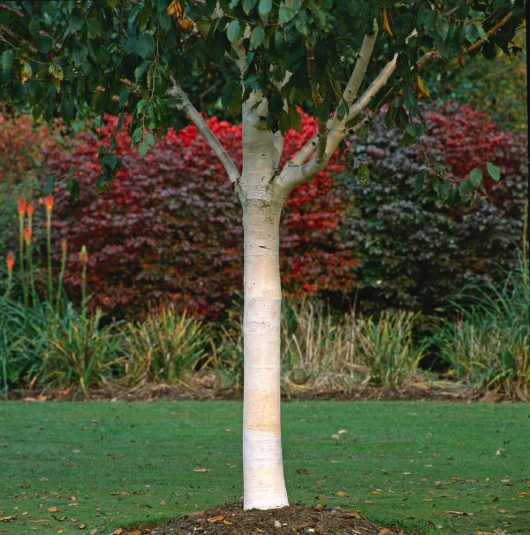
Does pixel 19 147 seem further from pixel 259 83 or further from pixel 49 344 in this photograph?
pixel 259 83

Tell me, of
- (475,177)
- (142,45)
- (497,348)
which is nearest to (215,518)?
(475,177)

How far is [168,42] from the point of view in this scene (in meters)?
4.54

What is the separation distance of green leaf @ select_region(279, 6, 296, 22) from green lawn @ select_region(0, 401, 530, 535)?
296 centimetres

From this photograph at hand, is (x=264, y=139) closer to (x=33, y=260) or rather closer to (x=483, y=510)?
(x=483, y=510)

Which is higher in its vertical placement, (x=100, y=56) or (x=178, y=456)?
(x=100, y=56)

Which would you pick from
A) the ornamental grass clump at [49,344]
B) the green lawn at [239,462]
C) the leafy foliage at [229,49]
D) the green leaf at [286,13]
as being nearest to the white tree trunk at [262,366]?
the leafy foliage at [229,49]

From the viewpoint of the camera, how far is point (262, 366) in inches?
198

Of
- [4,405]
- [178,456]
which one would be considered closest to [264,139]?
[178,456]

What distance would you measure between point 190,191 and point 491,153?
13.9 ft

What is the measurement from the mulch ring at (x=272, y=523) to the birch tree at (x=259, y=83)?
4.4 inches

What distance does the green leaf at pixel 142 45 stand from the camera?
4.31 m

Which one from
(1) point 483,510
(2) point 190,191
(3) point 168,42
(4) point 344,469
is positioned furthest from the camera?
(2) point 190,191

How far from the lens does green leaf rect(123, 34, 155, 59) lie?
431 cm

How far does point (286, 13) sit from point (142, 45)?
3.26ft
